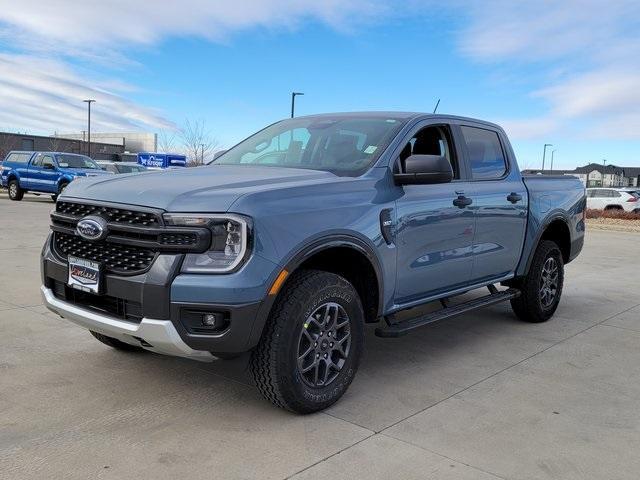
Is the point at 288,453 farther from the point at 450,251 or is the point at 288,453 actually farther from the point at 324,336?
the point at 450,251

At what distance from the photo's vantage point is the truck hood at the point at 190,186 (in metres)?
3.17

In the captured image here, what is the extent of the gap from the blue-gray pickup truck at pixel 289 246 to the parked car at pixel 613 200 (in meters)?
26.3

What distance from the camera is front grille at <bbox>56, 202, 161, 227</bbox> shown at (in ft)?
10.5

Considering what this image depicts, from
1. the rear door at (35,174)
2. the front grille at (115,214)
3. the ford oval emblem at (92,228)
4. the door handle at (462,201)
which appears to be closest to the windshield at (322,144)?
the door handle at (462,201)

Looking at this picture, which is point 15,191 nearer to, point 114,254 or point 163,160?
point 163,160

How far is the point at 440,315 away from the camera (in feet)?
14.7

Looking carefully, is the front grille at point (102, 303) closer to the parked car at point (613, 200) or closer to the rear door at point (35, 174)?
the rear door at point (35, 174)

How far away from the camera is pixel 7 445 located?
119 inches

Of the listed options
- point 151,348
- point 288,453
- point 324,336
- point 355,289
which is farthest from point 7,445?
point 355,289

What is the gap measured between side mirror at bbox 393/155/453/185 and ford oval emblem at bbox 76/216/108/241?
1881 mm

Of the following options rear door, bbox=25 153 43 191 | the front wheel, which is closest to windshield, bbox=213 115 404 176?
rear door, bbox=25 153 43 191

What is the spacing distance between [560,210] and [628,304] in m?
1.96

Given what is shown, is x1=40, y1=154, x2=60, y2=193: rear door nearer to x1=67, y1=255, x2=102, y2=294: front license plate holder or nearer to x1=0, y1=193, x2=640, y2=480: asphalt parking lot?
x1=0, y1=193, x2=640, y2=480: asphalt parking lot

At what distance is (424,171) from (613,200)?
27974 millimetres
